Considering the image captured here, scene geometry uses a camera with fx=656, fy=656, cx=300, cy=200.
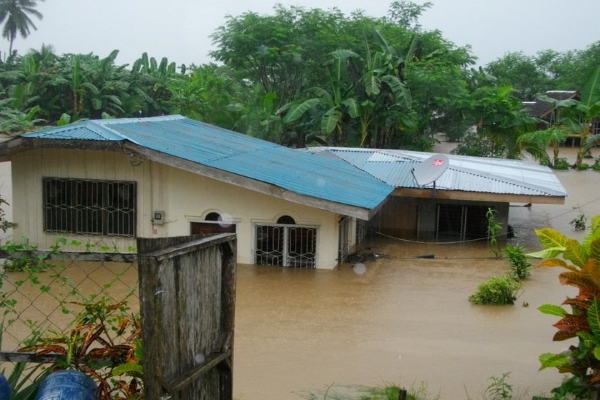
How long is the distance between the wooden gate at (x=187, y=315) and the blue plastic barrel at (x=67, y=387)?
55cm

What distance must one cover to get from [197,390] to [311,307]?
7588mm

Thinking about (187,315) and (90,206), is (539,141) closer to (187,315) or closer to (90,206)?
(90,206)

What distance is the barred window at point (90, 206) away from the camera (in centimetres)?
1447

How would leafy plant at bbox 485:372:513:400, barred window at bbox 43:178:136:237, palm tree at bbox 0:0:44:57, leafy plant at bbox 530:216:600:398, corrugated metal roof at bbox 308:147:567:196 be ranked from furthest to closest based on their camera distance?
palm tree at bbox 0:0:44:57 → corrugated metal roof at bbox 308:147:567:196 → barred window at bbox 43:178:136:237 → leafy plant at bbox 485:372:513:400 → leafy plant at bbox 530:216:600:398

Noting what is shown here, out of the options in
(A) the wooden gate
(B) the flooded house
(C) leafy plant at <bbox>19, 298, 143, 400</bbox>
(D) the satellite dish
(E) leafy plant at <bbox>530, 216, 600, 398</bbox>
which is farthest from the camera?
(D) the satellite dish

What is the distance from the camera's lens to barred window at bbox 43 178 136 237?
47.5 feet

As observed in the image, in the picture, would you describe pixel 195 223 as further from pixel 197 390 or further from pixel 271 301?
pixel 197 390

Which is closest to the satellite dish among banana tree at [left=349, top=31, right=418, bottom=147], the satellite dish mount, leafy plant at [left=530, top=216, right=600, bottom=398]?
the satellite dish mount

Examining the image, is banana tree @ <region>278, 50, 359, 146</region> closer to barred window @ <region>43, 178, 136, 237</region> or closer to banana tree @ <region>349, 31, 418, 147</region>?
banana tree @ <region>349, 31, 418, 147</region>

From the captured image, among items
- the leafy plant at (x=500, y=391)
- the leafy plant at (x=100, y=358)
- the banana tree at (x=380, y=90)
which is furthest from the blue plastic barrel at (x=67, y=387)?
the banana tree at (x=380, y=90)

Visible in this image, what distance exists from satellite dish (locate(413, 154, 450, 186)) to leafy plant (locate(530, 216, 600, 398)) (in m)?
9.98

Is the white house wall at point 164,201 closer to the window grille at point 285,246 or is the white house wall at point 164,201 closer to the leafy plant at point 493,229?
the window grille at point 285,246

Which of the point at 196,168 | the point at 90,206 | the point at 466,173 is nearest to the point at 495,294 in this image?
the point at 196,168

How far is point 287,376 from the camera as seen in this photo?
794 cm
